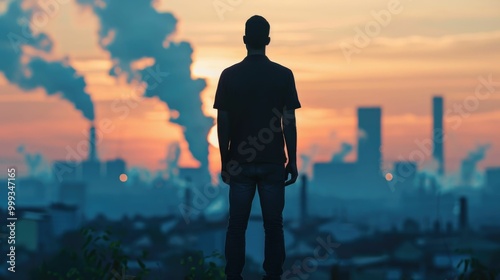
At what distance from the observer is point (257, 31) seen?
35.3 feet

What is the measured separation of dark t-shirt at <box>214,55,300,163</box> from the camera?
10586 mm

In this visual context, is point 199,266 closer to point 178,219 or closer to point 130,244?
point 130,244

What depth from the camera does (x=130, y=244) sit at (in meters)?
99.9

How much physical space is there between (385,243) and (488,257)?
15507 millimetres

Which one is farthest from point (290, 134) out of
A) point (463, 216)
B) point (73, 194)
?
point (73, 194)

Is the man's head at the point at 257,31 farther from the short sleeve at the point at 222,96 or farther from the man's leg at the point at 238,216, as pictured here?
the man's leg at the point at 238,216

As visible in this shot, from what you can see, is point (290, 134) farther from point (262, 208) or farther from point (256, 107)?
point (262, 208)

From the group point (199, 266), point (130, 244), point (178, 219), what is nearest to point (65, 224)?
point (178, 219)

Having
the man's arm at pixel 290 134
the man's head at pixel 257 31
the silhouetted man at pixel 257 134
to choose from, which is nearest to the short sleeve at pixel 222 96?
the silhouetted man at pixel 257 134

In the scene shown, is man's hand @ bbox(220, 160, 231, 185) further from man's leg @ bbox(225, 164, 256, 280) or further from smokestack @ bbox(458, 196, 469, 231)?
smokestack @ bbox(458, 196, 469, 231)

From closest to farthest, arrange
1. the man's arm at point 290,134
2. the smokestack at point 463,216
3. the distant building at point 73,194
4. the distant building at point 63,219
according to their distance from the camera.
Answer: the man's arm at point 290,134 < the distant building at point 63,219 < the smokestack at point 463,216 < the distant building at point 73,194

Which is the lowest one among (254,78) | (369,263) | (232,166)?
(369,263)

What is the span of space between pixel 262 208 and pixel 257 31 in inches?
61.0

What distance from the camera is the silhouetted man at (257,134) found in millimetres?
10586
